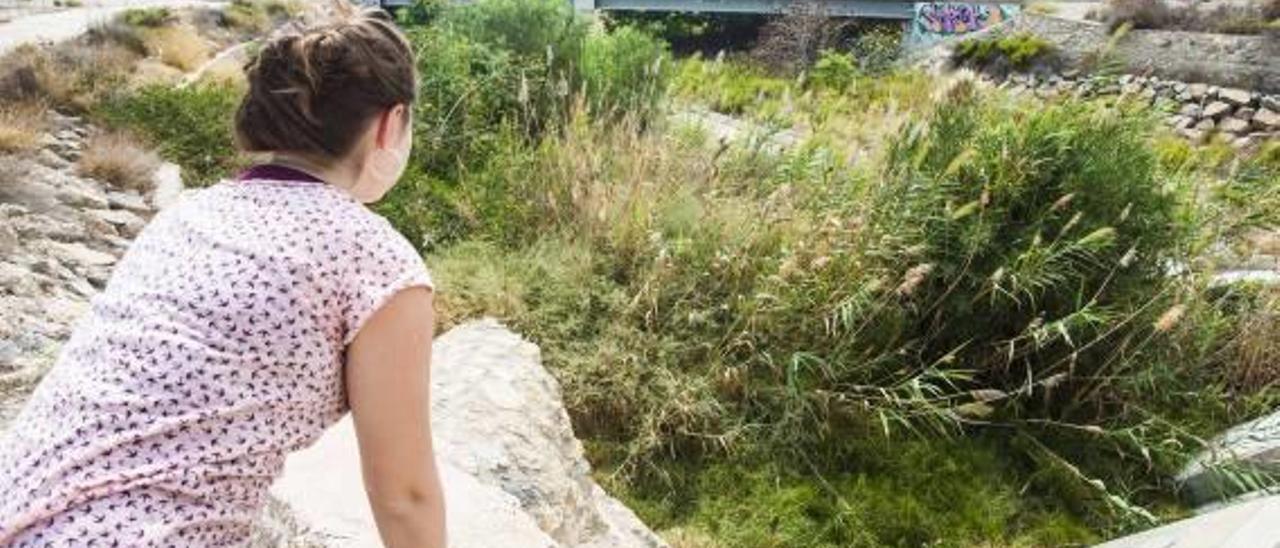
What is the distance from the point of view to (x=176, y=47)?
15141mm

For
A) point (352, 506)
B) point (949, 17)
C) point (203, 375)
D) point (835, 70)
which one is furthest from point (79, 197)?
point (949, 17)

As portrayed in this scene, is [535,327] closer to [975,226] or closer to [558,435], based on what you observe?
[558,435]

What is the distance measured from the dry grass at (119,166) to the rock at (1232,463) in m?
6.79

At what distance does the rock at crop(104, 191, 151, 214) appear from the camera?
24.7 ft

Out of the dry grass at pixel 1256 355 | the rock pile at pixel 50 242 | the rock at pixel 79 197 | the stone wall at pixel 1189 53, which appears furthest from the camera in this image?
the stone wall at pixel 1189 53

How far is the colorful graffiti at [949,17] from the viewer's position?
2811 cm

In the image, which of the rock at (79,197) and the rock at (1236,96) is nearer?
the rock at (79,197)

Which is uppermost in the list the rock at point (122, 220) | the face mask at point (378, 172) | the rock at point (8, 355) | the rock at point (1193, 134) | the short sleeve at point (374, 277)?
the face mask at point (378, 172)

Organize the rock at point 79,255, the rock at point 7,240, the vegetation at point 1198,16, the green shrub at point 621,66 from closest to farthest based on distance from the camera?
the rock at point 7,240 → the rock at point 79,255 → the green shrub at point 621,66 → the vegetation at point 1198,16

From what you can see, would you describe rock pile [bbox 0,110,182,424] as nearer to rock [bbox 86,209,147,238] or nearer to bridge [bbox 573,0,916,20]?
rock [bbox 86,209,147,238]

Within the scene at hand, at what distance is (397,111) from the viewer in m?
1.42

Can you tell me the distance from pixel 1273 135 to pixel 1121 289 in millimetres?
14282

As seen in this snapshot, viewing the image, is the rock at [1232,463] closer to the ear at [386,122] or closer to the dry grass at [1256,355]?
the dry grass at [1256,355]

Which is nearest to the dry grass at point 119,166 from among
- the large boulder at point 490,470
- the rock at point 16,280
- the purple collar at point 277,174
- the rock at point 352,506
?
the rock at point 16,280
